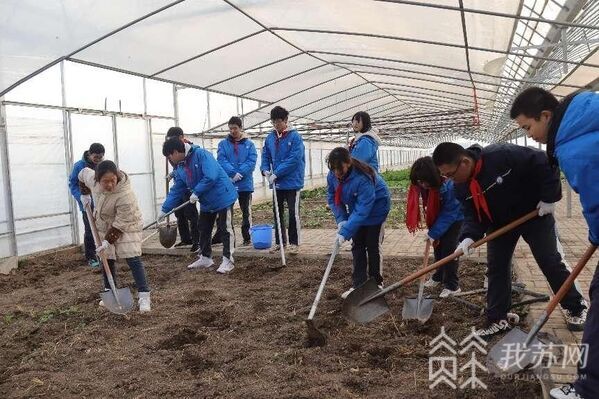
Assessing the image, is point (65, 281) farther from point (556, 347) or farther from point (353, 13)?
point (556, 347)

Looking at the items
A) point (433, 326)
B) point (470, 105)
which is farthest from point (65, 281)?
point (470, 105)

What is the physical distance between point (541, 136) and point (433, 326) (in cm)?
185

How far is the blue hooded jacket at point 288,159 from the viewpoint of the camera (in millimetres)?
6246

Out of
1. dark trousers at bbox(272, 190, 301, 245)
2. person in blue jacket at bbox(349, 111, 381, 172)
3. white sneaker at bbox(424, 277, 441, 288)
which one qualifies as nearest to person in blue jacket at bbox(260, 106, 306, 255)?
dark trousers at bbox(272, 190, 301, 245)

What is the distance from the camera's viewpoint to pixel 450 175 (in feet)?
10.3

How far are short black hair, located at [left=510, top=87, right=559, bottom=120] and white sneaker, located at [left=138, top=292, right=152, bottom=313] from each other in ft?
11.7

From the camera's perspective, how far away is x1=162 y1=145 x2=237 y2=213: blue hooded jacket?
230 inches

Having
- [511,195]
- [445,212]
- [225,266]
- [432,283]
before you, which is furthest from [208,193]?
[511,195]

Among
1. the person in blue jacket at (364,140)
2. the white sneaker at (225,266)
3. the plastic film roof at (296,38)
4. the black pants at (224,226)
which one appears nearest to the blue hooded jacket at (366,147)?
the person in blue jacket at (364,140)

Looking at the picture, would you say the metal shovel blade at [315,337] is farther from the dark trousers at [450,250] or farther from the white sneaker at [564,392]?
the white sneaker at [564,392]

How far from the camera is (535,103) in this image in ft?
7.88

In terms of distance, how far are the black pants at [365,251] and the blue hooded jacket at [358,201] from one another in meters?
0.09

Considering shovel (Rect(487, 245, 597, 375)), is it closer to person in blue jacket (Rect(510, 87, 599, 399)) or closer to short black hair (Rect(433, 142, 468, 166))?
person in blue jacket (Rect(510, 87, 599, 399))

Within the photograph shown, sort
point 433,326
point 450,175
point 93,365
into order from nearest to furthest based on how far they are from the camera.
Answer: point 450,175
point 93,365
point 433,326
